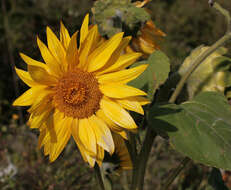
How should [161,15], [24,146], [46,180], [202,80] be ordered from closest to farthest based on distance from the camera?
[202,80] < [46,180] < [24,146] < [161,15]

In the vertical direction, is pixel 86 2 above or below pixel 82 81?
below

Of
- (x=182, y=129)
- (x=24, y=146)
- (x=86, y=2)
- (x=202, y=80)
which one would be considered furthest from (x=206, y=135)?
(x=86, y=2)

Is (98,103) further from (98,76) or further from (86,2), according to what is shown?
(86,2)

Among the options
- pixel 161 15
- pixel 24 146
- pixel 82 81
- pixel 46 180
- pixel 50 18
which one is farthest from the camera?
pixel 161 15

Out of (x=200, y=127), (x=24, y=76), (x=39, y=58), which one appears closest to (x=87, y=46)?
(x=24, y=76)

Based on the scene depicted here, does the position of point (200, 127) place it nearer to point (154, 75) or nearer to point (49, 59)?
point (154, 75)

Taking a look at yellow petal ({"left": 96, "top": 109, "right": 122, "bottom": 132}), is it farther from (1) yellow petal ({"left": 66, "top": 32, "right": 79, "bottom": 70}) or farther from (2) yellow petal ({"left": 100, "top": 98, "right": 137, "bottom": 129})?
(1) yellow petal ({"left": 66, "top": 32, "right": 79, "bottom": 70})

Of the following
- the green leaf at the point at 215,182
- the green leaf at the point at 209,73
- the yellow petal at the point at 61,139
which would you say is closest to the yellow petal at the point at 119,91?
the yellow petal at the point at 61,139

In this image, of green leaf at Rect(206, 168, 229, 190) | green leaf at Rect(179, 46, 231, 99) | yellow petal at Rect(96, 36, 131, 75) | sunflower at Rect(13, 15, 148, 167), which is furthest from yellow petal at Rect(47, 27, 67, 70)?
green leaf at Rect(206, 168, 229, 190)
